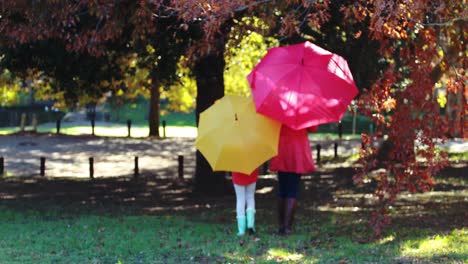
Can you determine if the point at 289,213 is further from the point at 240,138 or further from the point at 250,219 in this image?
the point at 240,138

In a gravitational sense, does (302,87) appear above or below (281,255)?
above

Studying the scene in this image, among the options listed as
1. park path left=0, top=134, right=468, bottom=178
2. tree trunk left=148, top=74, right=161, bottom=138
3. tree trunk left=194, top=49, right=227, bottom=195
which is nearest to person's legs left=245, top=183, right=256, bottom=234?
tree trunk left=194, top=49, right=227, bottom=195

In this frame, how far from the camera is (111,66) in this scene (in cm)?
1630

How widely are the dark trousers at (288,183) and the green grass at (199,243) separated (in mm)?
559

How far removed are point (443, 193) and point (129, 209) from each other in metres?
6.73

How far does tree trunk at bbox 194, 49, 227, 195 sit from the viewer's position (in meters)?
14.8

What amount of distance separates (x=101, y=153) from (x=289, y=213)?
20476 millimetres

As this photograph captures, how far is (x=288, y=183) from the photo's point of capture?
370 inches

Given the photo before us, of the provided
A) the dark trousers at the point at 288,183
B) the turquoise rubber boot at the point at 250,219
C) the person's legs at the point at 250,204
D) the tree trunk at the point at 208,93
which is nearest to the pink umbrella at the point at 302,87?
the dark trousers at the point at 288,183

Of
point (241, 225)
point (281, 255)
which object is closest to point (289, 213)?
point (241, 225)

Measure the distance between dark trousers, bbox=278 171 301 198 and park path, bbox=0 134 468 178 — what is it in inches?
416

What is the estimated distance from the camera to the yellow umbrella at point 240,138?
882 cm

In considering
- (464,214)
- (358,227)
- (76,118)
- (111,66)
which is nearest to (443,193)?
(464,214)

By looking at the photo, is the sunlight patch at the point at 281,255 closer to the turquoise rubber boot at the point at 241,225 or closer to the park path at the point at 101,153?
the turquoise rubber boot at the point at 241,225
